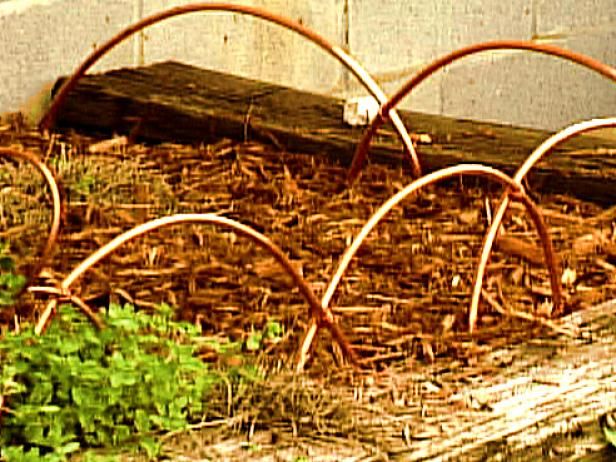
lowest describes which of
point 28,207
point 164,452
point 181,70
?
point 164,452

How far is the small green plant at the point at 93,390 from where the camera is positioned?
164 centimetres

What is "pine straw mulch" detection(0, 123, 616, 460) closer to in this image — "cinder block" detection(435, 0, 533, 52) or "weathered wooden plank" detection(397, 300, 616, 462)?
"weathered wooden plank" detection(397, 300, 616, 462)

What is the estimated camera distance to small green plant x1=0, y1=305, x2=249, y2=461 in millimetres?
1640

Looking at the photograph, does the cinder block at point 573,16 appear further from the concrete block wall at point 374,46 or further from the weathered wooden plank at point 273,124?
the weathered wooden plank at point 273,124

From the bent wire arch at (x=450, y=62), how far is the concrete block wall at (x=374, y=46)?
2.47ft

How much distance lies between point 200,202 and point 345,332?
2.33ft

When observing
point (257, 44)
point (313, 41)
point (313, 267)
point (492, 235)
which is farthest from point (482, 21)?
point (492, 235)

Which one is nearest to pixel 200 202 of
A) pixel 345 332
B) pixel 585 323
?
pixel 345 332

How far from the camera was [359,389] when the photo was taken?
1.87 m

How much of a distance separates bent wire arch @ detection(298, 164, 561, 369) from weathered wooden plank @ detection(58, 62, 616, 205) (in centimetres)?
65

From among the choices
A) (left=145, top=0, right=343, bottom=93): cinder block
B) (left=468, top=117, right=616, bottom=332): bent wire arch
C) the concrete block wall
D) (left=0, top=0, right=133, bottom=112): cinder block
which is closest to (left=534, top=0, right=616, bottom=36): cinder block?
the concrete block wall

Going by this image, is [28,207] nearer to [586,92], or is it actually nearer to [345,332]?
[345,332]

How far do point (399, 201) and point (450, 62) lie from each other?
711mm

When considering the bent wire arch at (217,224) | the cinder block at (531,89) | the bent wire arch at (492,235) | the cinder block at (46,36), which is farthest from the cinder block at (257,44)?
the bent wire arch at (217,224)
